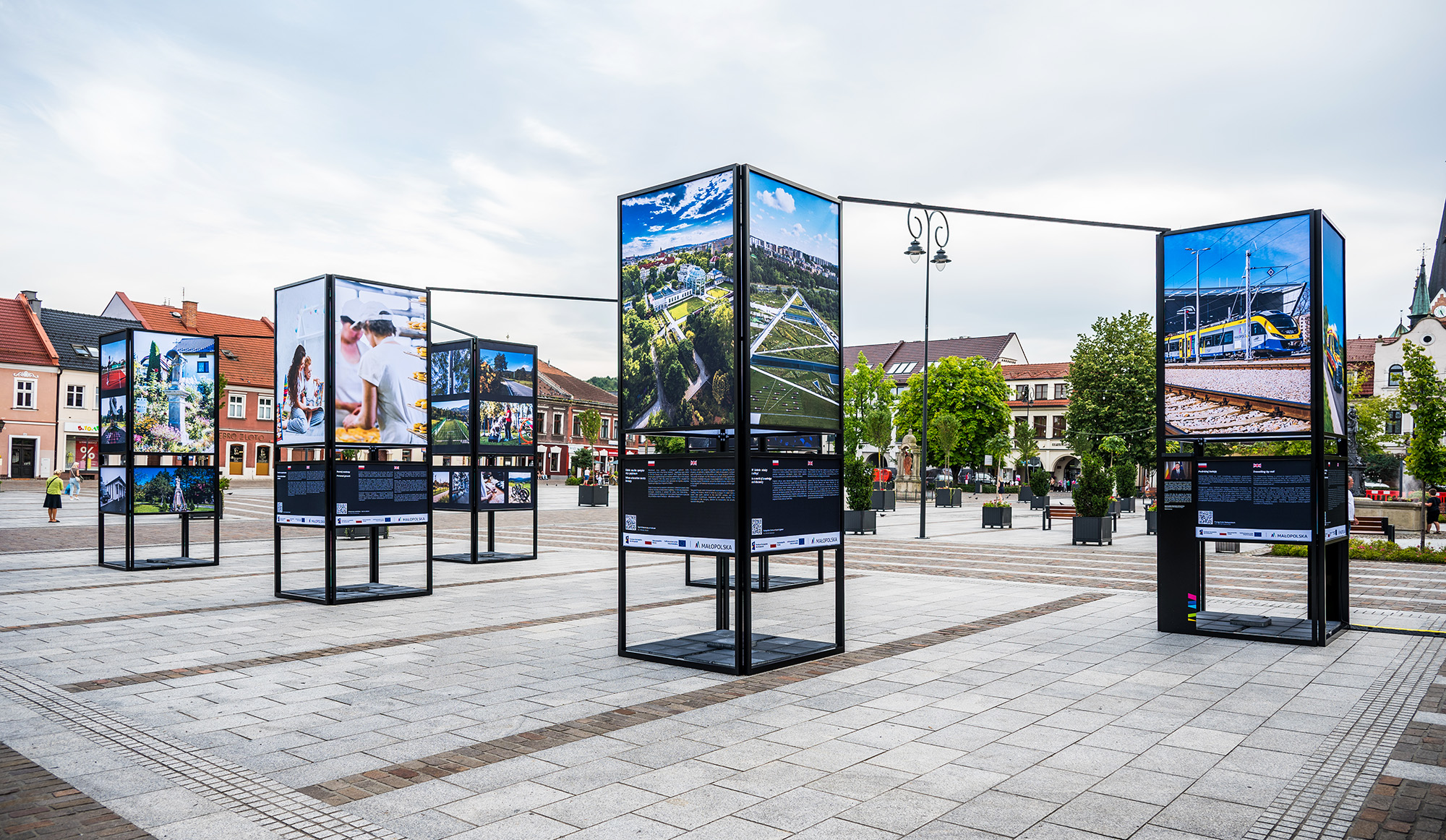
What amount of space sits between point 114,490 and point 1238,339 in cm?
1627

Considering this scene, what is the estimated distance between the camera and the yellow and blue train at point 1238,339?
31.6 ft

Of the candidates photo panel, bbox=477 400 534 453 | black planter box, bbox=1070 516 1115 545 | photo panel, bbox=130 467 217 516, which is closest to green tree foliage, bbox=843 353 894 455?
black planter box, bbox=1070 516 1115 545

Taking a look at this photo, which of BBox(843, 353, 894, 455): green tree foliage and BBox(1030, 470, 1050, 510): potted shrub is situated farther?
BBox(843, 353, 894, 455): green tree foliage

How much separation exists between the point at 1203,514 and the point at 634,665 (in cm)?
586

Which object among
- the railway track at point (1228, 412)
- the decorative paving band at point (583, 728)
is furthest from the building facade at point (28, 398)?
the railway track at point (1228, 412)

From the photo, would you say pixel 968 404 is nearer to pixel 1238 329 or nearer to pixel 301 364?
pixel 1238 329

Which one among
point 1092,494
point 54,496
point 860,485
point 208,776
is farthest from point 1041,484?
point 208,776

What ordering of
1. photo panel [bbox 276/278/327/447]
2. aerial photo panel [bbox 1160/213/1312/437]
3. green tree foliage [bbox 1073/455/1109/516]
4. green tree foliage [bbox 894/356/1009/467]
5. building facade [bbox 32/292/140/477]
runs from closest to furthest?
1. aerial photo panel [bbox 1160/213/1312/437]
2. photo panel [bbox 276/278/327/447]
3. green tree foliage [bbox 1073/455/1109/516]
4. building facade [bbox 32/292/140/477]
5. green tree foliage [bbox 894/356/1009/467]

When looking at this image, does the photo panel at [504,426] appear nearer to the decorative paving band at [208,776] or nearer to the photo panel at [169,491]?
the photo panel at [169,491]

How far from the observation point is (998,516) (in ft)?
96.1

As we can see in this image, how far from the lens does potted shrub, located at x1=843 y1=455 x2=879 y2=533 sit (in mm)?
25469

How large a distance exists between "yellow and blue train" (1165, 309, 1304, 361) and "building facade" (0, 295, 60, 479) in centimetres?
6567

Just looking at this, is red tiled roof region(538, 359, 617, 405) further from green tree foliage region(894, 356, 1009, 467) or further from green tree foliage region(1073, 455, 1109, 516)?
green tree foliage region(1073, 455, 1109, 516)

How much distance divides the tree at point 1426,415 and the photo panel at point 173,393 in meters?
23.3
